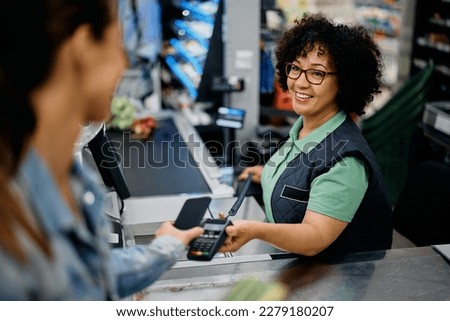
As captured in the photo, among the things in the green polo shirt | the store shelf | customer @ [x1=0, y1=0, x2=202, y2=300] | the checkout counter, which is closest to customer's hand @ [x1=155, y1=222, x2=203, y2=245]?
the checkout counter

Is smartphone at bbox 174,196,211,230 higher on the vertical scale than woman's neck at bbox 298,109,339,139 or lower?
lower

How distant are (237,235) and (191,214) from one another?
14cm

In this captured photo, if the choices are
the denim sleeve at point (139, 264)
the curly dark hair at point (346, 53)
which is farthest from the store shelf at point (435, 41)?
the denim sleeve at point (139, 264)

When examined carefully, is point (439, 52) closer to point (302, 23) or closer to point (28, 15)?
point (302, 23)

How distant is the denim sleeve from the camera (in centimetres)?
114

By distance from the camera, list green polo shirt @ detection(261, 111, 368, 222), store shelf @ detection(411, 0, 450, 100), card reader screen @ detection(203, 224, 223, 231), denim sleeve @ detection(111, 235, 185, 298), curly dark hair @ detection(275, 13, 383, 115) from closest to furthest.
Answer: denim sleeve @ detection(111, 235, 185, 298) → card reader screen @ detection(203, 224, 223, 231) → green polo shirt @ detection(261, 111, 368, 222) → curly dark hair @ detection(275, 13, 383, 115) → store shelf @ detection(411, 0, 450, 100)

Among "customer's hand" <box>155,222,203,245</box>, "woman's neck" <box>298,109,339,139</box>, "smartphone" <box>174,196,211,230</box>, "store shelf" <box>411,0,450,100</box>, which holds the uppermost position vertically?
"woman's neck" <box>298,109,339,139</box>

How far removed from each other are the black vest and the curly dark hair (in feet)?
0.33

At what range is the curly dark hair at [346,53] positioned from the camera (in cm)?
179

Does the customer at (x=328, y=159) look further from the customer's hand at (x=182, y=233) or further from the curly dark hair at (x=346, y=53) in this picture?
the customer's hand at (x=182, y=233)

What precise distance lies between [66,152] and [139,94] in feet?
16.8

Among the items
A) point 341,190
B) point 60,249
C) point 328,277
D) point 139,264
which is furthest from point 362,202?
point 60,249

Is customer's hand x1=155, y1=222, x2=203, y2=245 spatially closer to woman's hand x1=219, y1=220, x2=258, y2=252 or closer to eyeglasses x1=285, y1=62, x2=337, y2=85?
woman's hand x1=219, y1=220, x2=258, y2=252

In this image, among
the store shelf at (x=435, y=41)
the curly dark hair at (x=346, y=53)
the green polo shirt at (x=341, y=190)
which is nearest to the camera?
the green polo shirt at (x=341, y=190)
